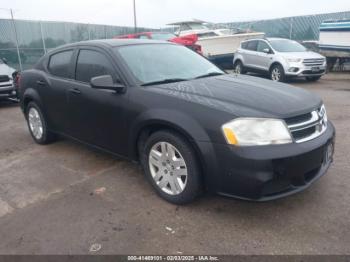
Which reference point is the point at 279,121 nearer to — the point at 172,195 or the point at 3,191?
the point at 172,195

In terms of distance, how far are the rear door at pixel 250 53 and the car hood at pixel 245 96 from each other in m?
10.1

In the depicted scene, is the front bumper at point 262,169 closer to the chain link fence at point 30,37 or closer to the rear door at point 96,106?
the rear door at point 96,106

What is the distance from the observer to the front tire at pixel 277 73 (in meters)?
12.0

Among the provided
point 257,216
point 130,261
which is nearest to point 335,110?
point 257,216

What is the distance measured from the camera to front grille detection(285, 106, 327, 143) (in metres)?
2.98

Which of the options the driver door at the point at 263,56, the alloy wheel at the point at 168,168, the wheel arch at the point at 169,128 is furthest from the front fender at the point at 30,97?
the driver door at the point at 263,56

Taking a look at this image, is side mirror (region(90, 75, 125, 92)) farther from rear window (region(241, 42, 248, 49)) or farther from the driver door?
rear window (region(241, 42, 248, 49))

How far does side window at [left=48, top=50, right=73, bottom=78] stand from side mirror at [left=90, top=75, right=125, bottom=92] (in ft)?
3.78

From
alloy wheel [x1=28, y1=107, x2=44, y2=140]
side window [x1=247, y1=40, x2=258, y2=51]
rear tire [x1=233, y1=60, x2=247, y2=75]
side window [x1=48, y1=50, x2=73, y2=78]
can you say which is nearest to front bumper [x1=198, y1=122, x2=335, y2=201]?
side window [x1=48, y1=50, x2=73, y2=78]

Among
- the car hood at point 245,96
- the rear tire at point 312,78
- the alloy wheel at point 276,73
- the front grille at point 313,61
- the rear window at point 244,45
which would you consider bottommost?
the rear tire at point 312,78

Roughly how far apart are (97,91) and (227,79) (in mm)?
1517

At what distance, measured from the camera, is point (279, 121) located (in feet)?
9.54

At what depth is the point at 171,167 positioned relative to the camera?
3328mm

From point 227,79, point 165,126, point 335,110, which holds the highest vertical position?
point 227,79
